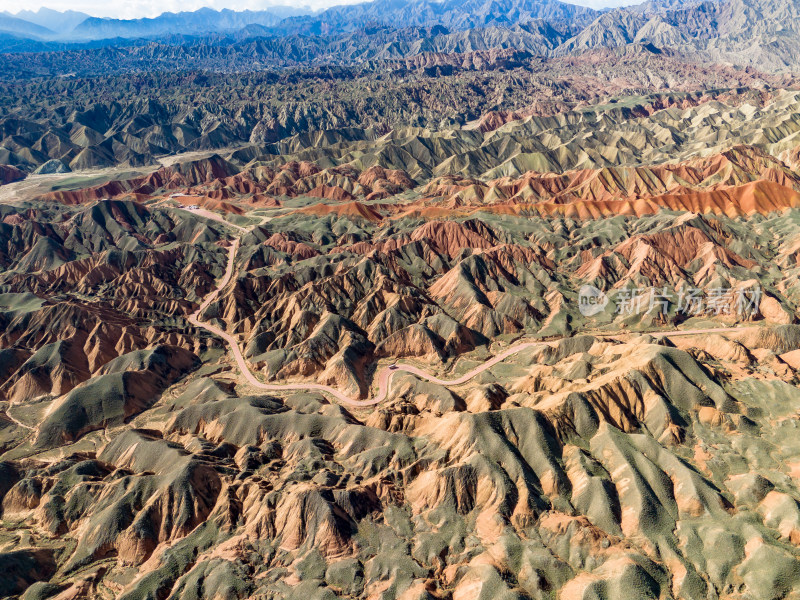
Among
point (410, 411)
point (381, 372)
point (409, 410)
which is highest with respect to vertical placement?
point (409, 410)

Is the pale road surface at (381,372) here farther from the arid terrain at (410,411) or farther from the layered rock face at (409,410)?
the arid terrain at (410,411)

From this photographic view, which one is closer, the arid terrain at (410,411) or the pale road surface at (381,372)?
the arid terrain at (410,411)

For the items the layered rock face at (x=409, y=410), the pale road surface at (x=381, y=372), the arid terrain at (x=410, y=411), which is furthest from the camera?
the pale road surface at (x=381, y=372)

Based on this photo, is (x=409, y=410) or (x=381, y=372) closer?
(x=409, y=410)

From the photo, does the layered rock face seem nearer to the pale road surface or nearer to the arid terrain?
the arid terrain

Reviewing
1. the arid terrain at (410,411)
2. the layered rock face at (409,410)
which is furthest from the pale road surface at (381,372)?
the arid terrain at (410,411)

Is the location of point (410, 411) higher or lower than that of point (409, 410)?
lower

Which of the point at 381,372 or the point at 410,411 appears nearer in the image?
the point at 410,411

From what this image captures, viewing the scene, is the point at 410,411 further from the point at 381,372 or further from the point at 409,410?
the point at 381,372

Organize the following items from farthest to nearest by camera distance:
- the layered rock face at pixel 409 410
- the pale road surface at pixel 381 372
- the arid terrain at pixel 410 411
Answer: the pale road surface at pixel 381 372, the layered rock face at pixel 409 410, the arid terrain at pixel 410 411

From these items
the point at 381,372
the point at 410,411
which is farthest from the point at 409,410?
the point at 381,372

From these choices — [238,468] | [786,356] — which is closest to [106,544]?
[238,468]

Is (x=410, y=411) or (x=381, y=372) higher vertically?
(x=410, y=411)
